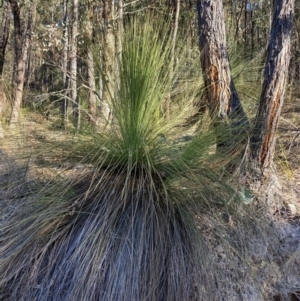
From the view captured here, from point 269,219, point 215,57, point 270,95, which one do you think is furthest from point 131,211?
point 215,57

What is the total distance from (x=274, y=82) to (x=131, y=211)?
134 cm

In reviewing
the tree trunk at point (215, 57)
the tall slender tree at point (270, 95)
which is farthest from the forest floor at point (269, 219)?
the tree trunk at point (215, 57)

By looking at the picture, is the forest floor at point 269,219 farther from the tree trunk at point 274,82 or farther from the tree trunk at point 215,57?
the tree trunk at point 215,57

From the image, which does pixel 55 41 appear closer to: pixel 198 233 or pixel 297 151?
pixel 297 151

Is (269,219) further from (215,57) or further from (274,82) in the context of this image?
(215,57)

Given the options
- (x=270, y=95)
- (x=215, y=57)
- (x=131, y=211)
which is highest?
(x=215, y=57)

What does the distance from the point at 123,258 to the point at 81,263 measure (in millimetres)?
208

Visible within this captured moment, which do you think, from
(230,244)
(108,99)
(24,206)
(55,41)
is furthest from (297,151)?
(55,41)

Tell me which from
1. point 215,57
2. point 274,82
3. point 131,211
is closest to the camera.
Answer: point 131,211

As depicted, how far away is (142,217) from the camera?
1.96m

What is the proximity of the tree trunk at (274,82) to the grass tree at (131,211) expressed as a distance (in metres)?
0.50

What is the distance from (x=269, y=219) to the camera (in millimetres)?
2381

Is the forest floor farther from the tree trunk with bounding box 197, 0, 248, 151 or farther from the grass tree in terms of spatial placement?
the tree trunk with bounding box 197, 0, 248, 151

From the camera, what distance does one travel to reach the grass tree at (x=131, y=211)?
5.94 ft
